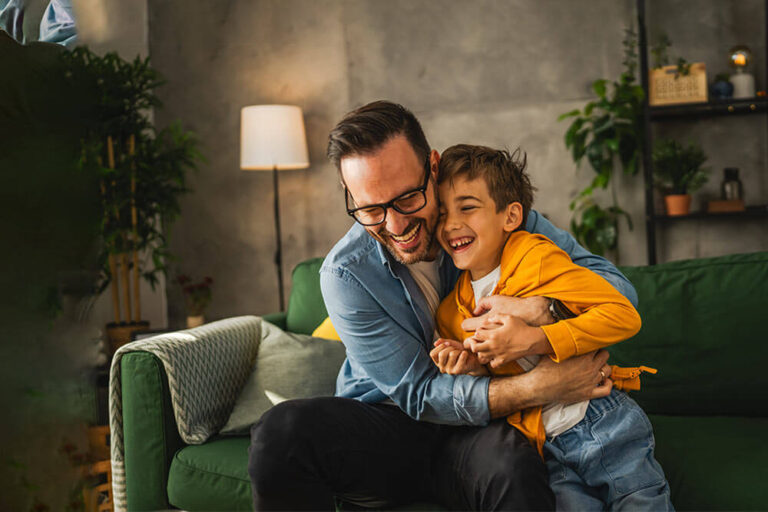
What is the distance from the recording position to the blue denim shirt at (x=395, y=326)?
4.23 feet

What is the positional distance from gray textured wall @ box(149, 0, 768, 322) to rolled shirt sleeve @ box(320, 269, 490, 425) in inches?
87.2

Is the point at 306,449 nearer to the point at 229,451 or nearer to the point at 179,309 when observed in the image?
the point at 229,451

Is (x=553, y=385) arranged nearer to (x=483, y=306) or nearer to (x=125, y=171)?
(x=483, y=306)

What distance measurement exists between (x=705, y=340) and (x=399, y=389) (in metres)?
0.93

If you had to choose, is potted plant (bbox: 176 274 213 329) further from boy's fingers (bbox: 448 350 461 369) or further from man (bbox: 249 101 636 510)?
boy's fingers (bbox: 448 350 461 369)

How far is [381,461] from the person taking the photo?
4.31ft

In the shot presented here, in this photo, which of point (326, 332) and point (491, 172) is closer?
point (491, 172)

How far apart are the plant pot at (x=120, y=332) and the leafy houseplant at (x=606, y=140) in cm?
223

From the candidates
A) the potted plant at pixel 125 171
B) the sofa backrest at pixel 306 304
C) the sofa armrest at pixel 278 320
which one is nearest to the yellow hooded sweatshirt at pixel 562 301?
the sofa backrest at pixel 306 304

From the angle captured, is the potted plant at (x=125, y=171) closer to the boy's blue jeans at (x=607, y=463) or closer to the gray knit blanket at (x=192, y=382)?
the gray knit blanket at (x=192, y=382)

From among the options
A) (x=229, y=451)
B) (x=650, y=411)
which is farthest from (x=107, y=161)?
(x=650, y=411)

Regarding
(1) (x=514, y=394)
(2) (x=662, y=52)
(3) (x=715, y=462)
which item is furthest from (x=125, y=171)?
(2) (x=662, y=52)

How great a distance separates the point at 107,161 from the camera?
2924 millimetres

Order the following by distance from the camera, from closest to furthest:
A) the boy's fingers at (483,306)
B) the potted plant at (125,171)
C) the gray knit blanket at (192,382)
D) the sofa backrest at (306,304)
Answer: the boy's fingers at (483,306) → the gray knit blanket at (192,382) → the sofa backrest at (306,304) → the potted plant at (125,171)
